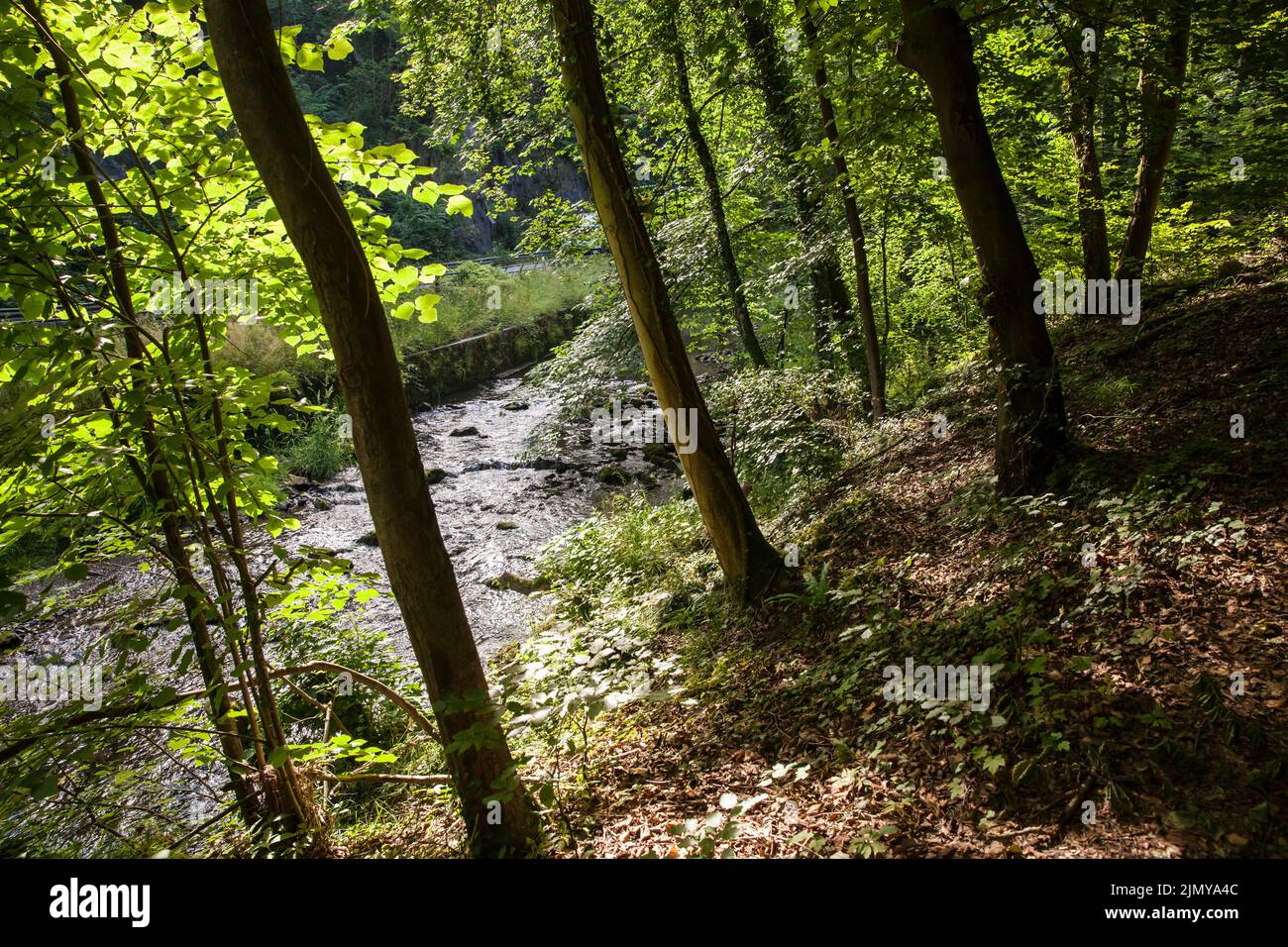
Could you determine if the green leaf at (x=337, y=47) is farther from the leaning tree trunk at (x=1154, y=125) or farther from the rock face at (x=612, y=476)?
the rock face at (x=612, y=476)

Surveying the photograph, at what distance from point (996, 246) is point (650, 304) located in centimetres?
223

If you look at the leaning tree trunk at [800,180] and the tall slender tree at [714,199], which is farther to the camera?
the tall slender tree at [714,199]

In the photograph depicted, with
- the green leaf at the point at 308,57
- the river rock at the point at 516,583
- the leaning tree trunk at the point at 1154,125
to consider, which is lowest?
the river rock at the point at 516,583

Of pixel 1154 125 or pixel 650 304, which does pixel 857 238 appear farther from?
pixel 650 304

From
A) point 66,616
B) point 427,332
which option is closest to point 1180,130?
point 66,616

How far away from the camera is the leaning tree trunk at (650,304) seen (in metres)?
4.52

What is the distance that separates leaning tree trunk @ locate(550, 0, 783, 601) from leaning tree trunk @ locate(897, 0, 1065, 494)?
1.85 meters

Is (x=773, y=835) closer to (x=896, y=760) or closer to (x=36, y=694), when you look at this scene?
(x=896, y=760)

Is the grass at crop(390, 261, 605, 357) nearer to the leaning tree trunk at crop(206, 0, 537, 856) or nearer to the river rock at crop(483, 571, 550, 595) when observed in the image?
the river rock at crop(483, 571, 550, 595)

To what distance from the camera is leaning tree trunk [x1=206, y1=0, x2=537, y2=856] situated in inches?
88.5

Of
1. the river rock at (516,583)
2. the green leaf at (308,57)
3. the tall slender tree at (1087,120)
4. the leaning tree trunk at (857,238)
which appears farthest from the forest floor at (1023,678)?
the river rock at (516,583)

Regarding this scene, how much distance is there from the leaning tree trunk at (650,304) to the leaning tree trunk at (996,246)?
73.0 inches

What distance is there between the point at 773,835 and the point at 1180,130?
29.9 ft

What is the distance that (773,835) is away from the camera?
2.73 meters
